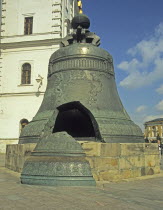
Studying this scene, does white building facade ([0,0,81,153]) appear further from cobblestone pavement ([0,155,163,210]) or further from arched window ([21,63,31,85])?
cobblestone pavement ([0,155,163,210])

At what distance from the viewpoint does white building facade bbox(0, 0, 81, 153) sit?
783 inches

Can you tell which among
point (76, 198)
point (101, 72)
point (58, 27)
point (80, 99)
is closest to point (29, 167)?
point (76, 198)

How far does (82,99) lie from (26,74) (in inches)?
622

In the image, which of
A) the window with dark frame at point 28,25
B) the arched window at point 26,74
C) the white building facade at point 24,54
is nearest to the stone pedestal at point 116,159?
the white building facade at point 24,54

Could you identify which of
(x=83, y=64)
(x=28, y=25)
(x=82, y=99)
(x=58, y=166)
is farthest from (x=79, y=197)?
(x=28, y=25)

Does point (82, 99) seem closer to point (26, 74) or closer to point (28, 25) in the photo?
point (26, 74)

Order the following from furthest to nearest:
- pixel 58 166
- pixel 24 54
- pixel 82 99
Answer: pixel 24 54 < pixel 82 99 < pixel 58 166

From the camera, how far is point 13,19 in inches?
849

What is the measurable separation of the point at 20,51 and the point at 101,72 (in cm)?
1613

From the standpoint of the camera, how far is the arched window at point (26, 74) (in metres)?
20.5

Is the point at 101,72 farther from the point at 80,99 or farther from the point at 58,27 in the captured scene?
the point at 58,27

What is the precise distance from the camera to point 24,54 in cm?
2075

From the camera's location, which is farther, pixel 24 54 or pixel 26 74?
pixel 24 54

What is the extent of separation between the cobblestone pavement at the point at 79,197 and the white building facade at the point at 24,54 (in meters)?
16.2
